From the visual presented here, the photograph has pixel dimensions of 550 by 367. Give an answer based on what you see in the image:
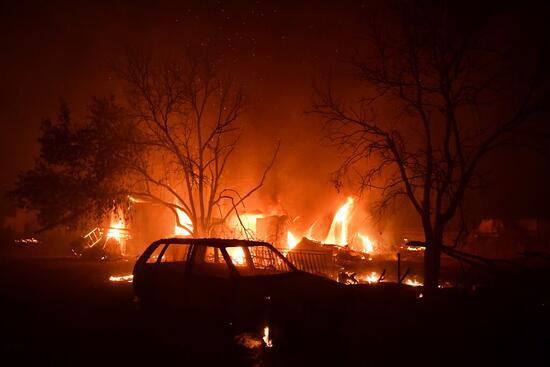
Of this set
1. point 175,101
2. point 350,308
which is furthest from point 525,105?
point 175,101

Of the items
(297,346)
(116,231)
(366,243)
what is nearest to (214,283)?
(297,346)

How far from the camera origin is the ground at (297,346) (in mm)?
5812

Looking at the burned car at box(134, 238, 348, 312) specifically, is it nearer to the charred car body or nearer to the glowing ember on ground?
the charred car body

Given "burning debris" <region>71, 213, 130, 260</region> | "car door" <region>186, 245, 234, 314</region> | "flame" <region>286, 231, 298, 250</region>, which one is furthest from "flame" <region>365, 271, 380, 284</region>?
"burning debris" <region>71, 213, 130, 260</region>

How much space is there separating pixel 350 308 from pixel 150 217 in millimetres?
20728

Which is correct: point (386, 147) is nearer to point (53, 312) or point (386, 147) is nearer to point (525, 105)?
point (525, 105)

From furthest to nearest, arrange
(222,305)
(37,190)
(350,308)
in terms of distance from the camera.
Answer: (37,190) → (350,308) → (222,305)

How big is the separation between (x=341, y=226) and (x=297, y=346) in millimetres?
18920

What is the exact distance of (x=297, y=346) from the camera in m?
6.26

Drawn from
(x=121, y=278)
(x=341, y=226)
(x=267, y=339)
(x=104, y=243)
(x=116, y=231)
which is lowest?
(x=121, y=278)

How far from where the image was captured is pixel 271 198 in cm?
2653

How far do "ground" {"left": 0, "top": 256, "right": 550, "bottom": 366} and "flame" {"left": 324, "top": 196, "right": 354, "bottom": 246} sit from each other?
50.8ft

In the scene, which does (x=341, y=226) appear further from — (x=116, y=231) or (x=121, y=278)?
(x=121, y=278)

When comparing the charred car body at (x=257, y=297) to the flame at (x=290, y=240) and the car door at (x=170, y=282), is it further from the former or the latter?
the flame at (x=290, y=240)
